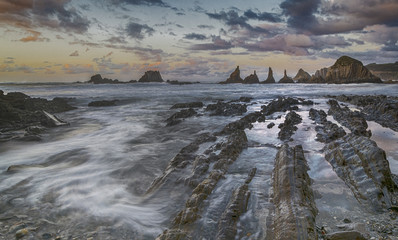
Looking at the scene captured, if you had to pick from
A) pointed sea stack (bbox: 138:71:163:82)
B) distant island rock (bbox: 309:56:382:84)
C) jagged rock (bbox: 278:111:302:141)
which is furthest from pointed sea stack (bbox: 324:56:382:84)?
jagged rock (bbox: 278:111:302:141)

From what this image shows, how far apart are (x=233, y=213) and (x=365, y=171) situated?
320cm

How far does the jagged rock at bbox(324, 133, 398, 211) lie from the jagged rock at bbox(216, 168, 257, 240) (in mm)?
2152

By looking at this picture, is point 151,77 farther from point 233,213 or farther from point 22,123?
point 233,213

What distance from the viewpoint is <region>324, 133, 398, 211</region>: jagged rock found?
4.03m

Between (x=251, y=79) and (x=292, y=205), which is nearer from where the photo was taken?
(x=292, y=205)

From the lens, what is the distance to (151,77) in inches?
6152

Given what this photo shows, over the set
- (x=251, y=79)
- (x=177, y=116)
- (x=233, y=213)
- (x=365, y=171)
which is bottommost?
(x=233, y=213)

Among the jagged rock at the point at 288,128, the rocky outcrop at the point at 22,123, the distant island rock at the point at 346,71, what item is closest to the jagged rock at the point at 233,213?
the jagged rock at the point at 288,128

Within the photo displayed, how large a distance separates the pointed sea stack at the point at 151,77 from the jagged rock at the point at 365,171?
15213cm

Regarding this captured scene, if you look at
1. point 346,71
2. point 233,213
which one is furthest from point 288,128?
point 346,71

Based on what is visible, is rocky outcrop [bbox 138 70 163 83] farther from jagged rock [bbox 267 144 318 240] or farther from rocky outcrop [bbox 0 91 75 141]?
jagged rock [bbox 267 144 318 240]

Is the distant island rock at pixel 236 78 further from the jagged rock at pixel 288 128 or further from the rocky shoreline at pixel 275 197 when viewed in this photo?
the rocky shoreline at pixel 275 197

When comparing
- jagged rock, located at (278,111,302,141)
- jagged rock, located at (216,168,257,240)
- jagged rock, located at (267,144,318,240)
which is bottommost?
jagged rock, located at (216,168,257,240)

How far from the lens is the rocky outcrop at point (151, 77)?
150750 mm
